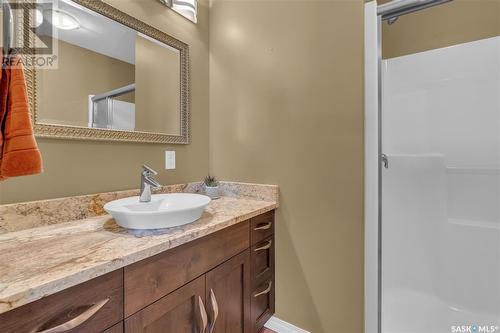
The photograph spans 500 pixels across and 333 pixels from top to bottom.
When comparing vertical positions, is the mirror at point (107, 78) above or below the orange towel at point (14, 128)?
above

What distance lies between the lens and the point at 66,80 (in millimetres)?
998

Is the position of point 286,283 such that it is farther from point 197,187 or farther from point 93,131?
point 93,131

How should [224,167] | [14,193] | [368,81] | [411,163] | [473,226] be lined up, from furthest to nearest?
[411,163]
[224,167]
[473,226]
[368,81]
[14,193]

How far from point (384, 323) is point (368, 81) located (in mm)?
1518

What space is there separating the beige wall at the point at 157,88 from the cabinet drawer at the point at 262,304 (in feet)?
3.54

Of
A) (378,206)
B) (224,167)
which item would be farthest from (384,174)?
(224,167)

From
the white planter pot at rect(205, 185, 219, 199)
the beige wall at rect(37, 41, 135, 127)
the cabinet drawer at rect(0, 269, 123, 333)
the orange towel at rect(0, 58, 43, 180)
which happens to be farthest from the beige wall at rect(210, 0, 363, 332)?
the orange towel at rect(0, 58, 43, 180)

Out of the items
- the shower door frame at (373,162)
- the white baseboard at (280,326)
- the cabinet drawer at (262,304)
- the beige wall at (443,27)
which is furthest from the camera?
the beige wall at (443,27)

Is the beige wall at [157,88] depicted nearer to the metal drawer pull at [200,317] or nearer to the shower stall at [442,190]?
the metal drawer pull at [200,317]

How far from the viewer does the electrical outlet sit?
4.66 feet

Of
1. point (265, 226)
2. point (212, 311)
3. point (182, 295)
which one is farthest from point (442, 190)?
point (182, 295)

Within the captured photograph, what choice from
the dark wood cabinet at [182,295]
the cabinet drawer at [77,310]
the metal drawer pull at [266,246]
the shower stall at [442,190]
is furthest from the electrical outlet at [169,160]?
the shower stall at [442,190]

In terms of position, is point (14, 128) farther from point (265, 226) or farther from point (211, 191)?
point (265, 226)

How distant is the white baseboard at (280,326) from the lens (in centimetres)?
137
